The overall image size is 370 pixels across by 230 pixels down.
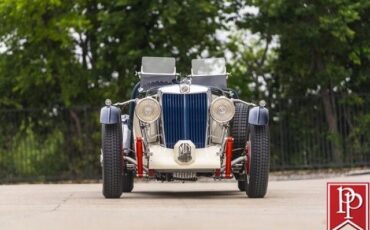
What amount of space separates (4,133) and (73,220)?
747 inches

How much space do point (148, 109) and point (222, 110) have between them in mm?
968

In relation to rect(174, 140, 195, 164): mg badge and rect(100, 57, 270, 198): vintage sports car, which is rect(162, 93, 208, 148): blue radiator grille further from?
rect(174, 140, 195, 164): mg badge

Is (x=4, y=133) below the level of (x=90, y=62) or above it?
below

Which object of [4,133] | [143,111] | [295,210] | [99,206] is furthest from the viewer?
[4,133]

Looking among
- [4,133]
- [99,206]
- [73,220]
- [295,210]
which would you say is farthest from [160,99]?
[4,133]

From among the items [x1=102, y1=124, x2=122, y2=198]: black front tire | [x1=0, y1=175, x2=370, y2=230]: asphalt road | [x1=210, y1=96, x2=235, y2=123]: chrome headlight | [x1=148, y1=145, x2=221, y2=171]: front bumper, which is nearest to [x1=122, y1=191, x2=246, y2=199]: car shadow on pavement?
[x1=0, y1=175, x2=370, y2=230]: asphalt road

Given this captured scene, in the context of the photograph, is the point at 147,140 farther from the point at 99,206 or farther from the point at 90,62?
the point at 90,62

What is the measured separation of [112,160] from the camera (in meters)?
15.2

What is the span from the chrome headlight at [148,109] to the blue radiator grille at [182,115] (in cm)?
19

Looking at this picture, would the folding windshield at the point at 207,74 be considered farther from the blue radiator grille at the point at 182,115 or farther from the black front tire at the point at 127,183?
the black front tire at the point at 127,183

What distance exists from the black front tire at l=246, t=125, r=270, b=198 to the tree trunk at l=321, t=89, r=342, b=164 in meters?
14.4

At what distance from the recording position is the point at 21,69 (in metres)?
32.2

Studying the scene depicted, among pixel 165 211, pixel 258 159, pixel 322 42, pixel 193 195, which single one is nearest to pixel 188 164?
pixel 258 159

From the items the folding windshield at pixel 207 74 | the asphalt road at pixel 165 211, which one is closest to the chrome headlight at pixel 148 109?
the asphalt road at pixel 165 211
